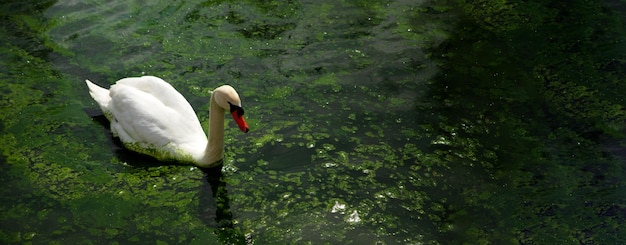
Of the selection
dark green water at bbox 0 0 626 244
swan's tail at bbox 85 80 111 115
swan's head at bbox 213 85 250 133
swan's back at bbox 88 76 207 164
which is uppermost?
swan's head at bbox 213 85 250 133

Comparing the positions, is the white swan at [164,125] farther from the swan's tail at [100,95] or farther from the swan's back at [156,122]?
the swan's tail at [100,95]

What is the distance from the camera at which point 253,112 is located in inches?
211

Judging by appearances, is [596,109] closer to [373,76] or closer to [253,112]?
[373,76]

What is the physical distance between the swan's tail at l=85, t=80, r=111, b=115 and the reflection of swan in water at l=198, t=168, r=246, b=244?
3.05 feet

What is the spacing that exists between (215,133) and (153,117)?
1.55ft

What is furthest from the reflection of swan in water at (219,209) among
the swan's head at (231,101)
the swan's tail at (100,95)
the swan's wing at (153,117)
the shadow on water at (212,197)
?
the swan's tail at (100,95)

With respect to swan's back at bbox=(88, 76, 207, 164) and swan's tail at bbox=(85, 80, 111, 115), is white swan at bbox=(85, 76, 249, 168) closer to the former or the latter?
swan's back at bbox=(88, 76, 207, 164)

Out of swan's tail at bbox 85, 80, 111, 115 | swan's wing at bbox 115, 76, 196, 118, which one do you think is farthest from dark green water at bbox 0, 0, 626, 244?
swan's wing at bbox 115, 76, 196, 118

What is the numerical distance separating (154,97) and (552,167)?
2.51 metres

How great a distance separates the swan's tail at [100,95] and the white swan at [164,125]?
Answer: 0.43 feet

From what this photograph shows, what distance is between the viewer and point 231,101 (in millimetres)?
4500

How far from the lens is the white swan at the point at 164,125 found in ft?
15.3

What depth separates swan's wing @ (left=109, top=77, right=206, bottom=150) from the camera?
15.8 feet

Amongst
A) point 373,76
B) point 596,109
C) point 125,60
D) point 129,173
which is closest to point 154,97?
point 129,173
